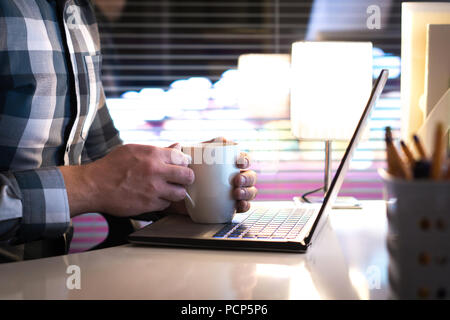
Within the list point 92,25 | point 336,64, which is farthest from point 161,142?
point 336,64

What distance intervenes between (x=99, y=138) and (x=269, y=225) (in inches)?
24.9

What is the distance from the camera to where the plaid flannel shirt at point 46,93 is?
837mm

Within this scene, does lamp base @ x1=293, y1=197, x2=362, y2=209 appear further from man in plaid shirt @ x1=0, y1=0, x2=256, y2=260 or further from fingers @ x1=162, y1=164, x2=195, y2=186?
fingers @ x1=162, y1=164, x2=195, y2=186

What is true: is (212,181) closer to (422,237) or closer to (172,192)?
(172,192)

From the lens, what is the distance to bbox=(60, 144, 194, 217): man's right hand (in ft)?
2.83

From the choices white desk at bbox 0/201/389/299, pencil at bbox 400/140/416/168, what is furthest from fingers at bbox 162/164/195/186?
pencil at bbox 400/140/416/168

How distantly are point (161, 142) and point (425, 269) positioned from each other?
8.67 feet

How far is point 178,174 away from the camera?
86 centimetres

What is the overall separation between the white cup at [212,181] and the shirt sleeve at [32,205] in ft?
0.67

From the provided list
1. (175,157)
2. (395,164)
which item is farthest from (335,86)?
(395,164)

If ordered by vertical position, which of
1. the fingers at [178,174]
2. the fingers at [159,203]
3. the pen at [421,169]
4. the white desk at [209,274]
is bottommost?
the white desk at [209,274]

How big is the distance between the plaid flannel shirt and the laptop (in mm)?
163

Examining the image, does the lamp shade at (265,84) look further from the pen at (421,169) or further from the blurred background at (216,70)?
the pen at (421,169)

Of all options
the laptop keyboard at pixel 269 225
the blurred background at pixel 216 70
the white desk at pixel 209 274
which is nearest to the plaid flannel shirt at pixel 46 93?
the white desk at pixel 209 274
